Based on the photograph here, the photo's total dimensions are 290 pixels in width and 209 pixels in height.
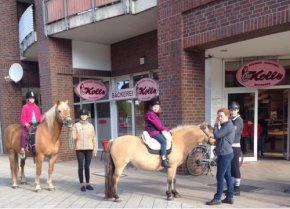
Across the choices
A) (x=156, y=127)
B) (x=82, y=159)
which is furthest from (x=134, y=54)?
(x=156, y=127)

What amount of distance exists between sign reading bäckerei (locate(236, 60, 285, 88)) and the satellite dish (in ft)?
31.1

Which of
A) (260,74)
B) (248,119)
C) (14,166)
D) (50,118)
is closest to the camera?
(50,118)

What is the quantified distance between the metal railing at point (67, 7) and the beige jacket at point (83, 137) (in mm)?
3847

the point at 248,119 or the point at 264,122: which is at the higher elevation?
the point at 248,119

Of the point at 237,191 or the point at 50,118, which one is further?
the point at 50,118

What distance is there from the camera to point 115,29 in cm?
1069

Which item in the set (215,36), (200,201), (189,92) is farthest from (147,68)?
(200,201)

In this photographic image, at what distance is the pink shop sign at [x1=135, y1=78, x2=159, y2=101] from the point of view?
10398 mm

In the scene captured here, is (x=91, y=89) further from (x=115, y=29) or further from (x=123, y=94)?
(x=115, y=29)

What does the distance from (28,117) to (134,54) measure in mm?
5241

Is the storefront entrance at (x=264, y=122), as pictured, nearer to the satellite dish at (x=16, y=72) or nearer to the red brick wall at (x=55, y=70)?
the red brick wall at (x=55, y=70)

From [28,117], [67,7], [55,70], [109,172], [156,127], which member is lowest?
[109,172]

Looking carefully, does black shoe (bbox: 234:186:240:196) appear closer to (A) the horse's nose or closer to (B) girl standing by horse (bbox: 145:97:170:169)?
(B) girl standing by horse (bbox: 145:97:170:169)

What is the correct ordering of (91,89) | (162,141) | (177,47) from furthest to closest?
1. (91,89)
2. (177,47)
3. (162,141)
